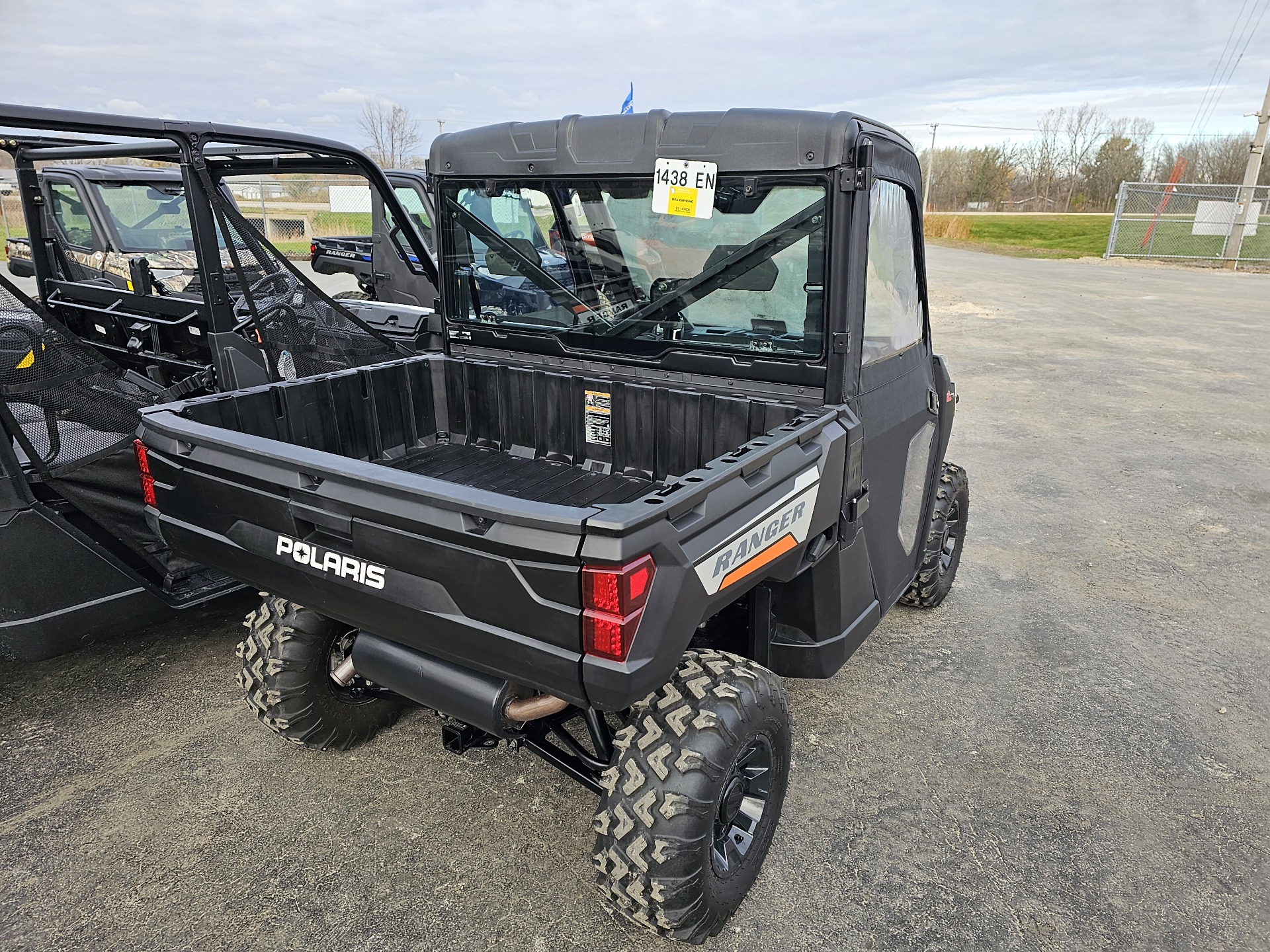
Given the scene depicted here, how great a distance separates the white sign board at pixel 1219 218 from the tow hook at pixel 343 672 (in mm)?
28286

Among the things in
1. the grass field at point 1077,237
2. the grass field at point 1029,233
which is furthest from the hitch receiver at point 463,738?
the grass field at point 1029,233

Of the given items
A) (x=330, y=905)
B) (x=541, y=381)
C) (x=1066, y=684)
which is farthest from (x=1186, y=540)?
(x=330, y=905)

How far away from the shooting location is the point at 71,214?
6.14m

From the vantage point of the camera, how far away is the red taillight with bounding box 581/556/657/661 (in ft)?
6.10

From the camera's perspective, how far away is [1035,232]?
39500 mm

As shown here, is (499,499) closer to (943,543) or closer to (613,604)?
(613,604)

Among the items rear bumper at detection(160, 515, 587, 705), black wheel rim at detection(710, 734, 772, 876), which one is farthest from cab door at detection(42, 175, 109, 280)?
black wheel rim at detection(710, 734, 772, 876)

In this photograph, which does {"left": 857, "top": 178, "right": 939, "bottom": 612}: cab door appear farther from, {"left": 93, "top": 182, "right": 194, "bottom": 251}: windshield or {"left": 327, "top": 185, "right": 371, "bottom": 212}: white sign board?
{"left": 327, "top": 185, "right": 371, "bottom": 212}: white sign board

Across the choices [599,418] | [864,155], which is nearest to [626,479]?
[599,418]

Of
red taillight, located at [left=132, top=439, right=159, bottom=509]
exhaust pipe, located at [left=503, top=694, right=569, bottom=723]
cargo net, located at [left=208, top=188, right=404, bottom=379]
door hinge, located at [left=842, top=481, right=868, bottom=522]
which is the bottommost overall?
exhaust pipe, located at [left=503, top=694, right=569, bottom=723]

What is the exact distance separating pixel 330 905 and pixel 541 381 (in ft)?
6.60

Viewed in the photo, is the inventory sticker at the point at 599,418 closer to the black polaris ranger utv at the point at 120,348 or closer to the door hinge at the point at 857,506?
the door hinge at the point at 857,506

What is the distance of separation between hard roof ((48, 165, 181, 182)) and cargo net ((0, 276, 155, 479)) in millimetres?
3247

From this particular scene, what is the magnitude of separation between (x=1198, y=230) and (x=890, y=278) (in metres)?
28.7
